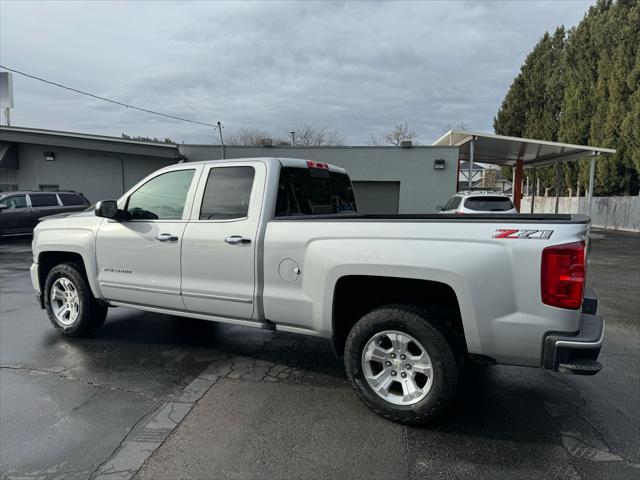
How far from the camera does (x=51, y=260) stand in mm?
5305

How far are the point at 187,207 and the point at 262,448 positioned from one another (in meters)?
2.35

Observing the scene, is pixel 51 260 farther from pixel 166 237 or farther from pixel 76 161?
pixel 76 161

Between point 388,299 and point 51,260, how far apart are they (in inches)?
167

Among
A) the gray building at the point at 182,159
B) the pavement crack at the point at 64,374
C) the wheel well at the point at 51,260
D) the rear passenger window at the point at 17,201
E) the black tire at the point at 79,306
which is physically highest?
the gray building at the point at 182,159

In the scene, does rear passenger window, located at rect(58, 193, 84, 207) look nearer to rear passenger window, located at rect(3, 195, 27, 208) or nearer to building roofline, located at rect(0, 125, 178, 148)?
rear passenger window, located at rect(3, 195, 27, 208)

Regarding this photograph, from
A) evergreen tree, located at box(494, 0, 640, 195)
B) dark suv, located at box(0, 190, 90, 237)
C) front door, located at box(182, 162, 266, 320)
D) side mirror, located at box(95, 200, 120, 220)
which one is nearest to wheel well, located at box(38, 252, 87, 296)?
side mirror, located at box(95, 200, 120, 220)

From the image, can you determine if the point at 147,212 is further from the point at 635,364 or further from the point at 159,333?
the point at 635,364

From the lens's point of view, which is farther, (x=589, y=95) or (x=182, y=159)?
(x=589, y=95)

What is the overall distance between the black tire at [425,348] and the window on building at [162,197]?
2182 mm

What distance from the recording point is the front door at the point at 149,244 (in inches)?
167

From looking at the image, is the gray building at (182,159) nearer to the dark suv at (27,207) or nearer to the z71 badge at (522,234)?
the dark suv at (27,207)

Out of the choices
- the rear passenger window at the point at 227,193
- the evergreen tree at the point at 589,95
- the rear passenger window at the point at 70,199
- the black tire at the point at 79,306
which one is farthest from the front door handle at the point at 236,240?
the evergreen tree at the point at 589,95

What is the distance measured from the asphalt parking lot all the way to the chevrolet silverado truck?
370 mm

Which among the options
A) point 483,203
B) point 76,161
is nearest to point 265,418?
point 483,203
